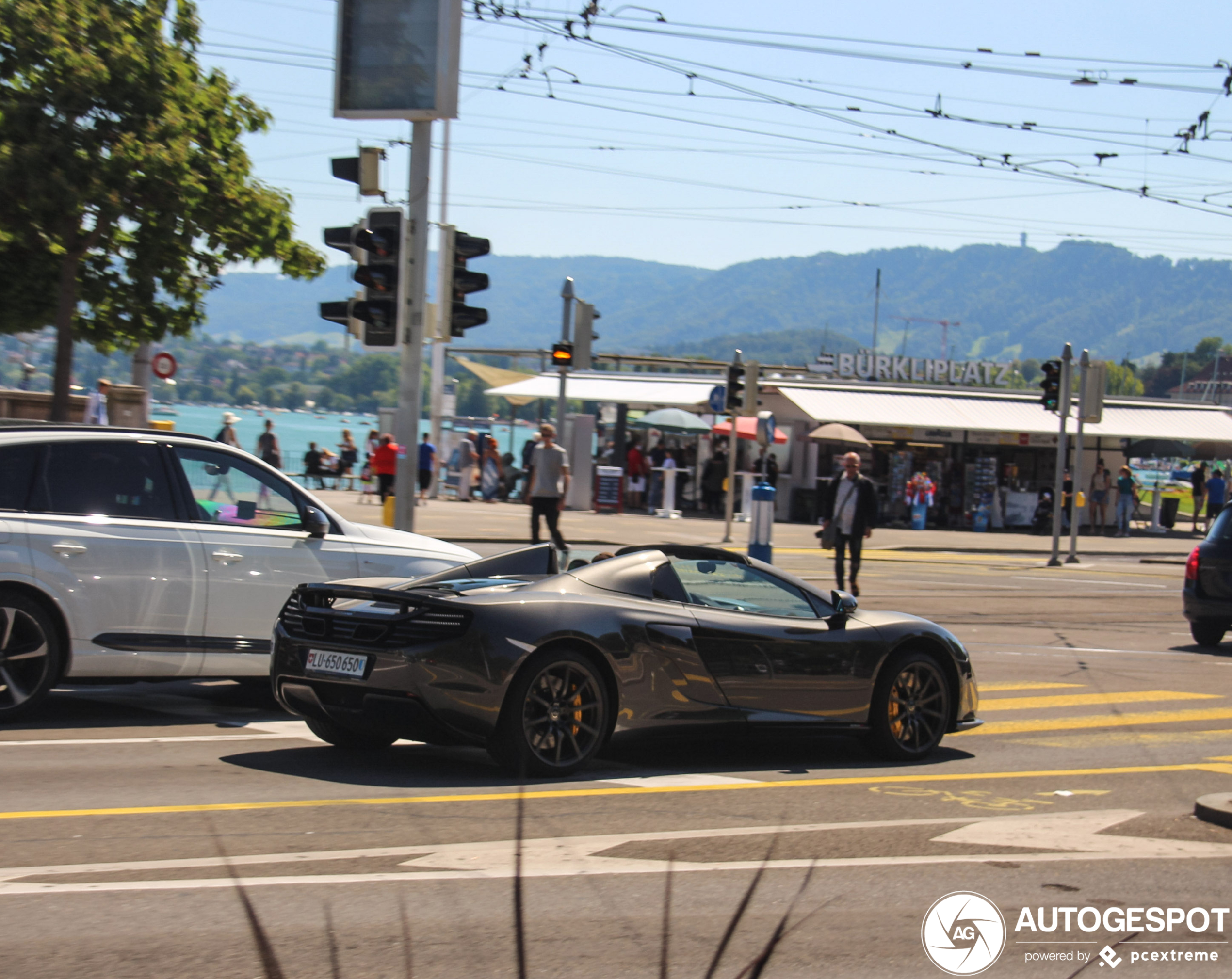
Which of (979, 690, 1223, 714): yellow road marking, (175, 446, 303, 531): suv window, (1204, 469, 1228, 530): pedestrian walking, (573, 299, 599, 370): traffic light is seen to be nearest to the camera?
(175, 446, 303, 531): suv window

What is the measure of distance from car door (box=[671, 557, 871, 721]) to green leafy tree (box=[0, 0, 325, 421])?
40.8ft

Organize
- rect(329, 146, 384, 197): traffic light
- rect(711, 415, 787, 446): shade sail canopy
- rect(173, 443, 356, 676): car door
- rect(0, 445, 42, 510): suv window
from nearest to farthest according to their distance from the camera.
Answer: rect(0, 445, 42, 510): suv window, rect(173, 443, 356, 676): car door, rect(329, 146, 384, 197): traffic light, rect(711, 415, 787, 446): shade sail canopy

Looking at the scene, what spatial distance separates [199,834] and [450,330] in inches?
352

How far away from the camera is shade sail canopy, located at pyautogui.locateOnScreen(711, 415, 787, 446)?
36500 millimetres

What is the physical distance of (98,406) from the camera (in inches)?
1054

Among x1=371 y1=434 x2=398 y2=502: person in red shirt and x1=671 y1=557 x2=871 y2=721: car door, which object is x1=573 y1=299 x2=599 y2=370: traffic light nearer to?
x1=371 y1=434 x2=398 y2=502: person in red shirt

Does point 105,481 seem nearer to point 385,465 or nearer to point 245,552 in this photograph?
point 245,552

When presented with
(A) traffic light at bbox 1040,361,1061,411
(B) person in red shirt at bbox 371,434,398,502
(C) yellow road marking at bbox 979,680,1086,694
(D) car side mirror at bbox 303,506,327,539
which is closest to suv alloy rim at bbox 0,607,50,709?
(D) car side mirror at bbox 303,506,327,539

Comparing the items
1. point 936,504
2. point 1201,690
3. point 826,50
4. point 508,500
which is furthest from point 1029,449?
point 1201,690

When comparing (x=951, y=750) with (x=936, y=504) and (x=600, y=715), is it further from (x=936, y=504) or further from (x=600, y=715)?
(x=936, y=504)

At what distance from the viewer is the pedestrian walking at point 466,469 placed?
37.0 m

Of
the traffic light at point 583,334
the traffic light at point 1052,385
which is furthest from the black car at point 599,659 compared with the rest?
the traffic light at point 1052,385

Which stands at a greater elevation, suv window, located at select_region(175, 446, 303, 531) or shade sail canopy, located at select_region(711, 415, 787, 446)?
shade sail canopy, located at select_region(711, 415, 787, 446)

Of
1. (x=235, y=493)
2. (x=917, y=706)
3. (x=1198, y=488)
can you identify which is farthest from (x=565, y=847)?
(x=1198, y=488)
